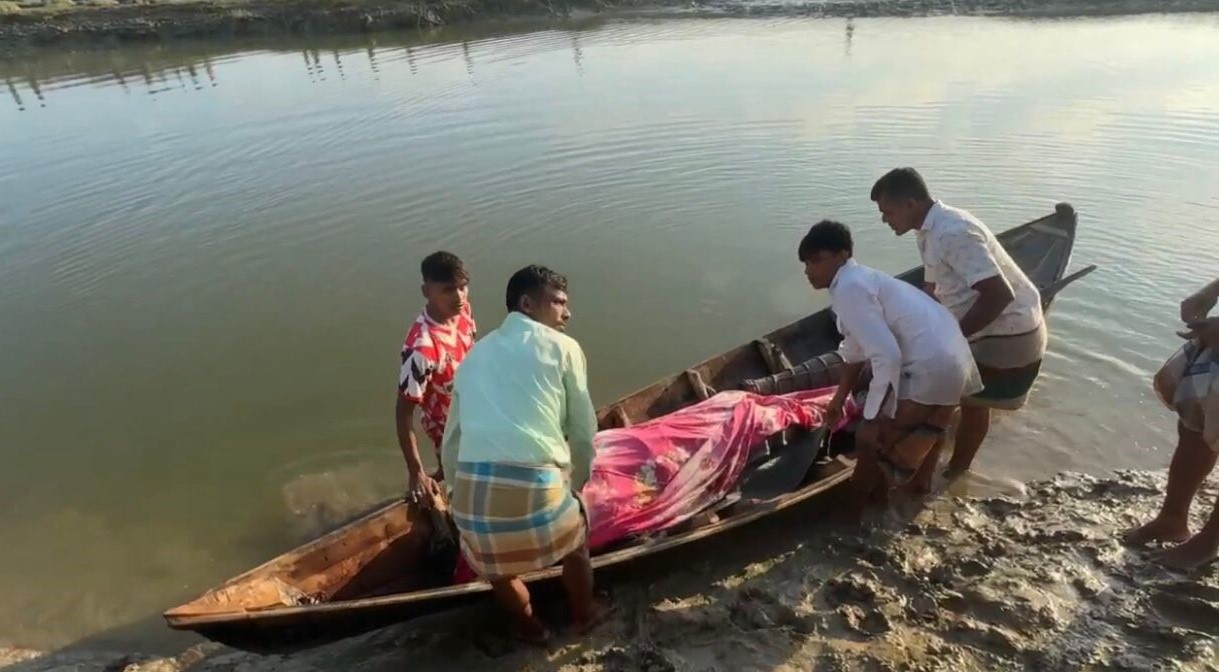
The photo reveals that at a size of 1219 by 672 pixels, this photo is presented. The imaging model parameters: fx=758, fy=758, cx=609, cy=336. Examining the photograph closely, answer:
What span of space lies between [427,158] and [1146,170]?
951 centimetres

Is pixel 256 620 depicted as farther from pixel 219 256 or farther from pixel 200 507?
pixel 219 256

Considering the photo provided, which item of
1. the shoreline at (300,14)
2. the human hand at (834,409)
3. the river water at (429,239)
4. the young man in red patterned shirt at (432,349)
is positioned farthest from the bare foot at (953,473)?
the shoreline at (300,14)

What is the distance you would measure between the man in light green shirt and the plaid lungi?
8.38 feet

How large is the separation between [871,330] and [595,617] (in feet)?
6.09

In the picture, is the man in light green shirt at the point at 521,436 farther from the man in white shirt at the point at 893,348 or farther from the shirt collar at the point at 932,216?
the shirt collar at the point at 932,216

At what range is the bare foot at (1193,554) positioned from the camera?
349cm

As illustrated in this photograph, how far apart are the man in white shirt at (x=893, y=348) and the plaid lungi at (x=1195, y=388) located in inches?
30.4

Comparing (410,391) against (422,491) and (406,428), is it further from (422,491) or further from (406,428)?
(422,491)

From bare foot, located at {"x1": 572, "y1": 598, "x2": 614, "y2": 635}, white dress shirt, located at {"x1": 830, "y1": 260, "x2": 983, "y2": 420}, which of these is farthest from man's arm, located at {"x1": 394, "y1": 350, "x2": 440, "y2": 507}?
white dress shirt, located at {"x1": 830, "y1": 260, "x2": 983, "y2": 420}

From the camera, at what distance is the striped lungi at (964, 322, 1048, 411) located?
4.05 m

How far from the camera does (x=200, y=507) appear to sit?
5.12m

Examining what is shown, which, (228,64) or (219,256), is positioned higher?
(228,64)

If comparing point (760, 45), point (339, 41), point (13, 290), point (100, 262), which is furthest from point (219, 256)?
point (339, 41)

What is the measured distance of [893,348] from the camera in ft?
11.3
